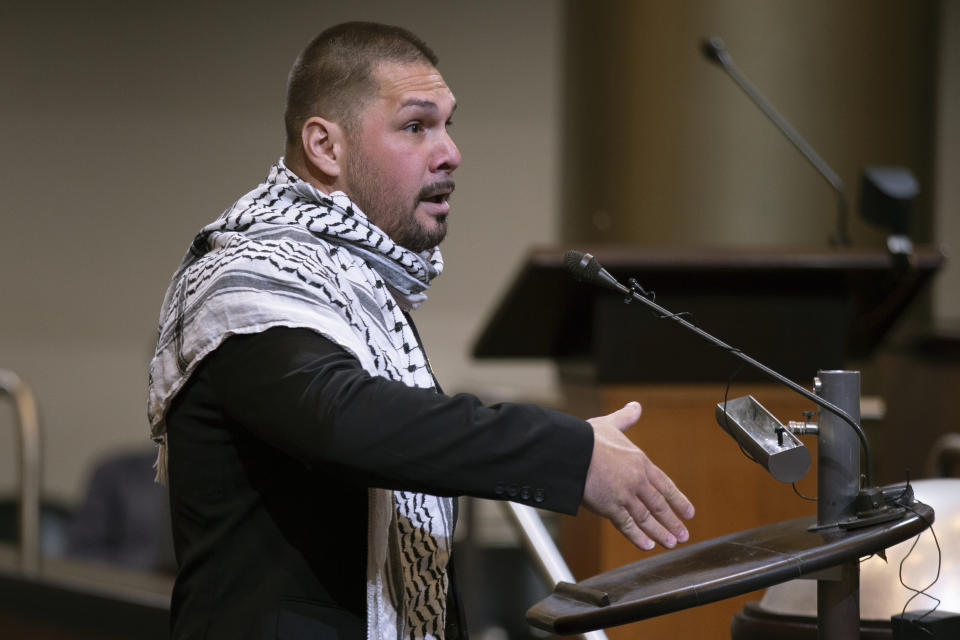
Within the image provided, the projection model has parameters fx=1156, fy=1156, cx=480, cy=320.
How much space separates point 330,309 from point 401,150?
0.99ft

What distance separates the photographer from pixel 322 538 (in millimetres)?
1206

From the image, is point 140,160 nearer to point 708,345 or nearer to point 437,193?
point 708,345

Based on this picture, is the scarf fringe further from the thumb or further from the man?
the thumb

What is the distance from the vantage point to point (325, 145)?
55.0 inches

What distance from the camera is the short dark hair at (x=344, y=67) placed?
1.39 meters

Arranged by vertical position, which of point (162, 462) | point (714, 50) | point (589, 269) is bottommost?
point (162, 462)

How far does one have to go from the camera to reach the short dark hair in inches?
54.7

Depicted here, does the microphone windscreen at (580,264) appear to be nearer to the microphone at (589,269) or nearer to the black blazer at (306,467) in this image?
the microphone at (589,269)

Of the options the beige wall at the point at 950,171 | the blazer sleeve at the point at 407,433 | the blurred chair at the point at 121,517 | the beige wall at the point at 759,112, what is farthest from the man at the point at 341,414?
the beige wall at the point at 950,171

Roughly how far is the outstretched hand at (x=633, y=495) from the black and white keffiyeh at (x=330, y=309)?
0.26 metres

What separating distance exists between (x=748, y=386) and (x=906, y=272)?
0.35m

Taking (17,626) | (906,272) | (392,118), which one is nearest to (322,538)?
(392,118)

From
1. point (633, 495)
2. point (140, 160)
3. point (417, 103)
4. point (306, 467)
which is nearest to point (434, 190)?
point (417, 103)

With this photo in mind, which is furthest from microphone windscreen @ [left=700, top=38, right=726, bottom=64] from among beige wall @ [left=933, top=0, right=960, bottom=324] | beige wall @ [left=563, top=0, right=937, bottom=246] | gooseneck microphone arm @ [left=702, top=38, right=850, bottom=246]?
beige wall @ [left=933, top=0, right=960, bottom=324]
